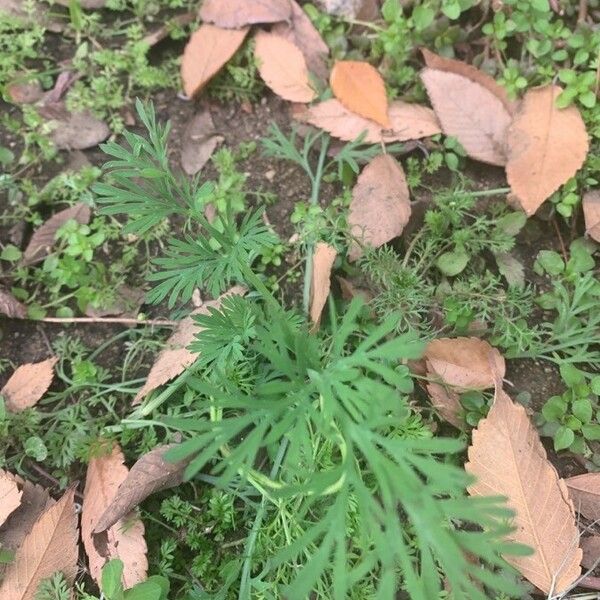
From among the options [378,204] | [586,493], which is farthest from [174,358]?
[586,493]

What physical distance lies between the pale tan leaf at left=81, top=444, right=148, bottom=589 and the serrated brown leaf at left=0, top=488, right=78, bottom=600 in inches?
1.5

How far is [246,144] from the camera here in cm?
212

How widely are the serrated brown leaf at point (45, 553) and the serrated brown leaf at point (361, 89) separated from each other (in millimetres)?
1304

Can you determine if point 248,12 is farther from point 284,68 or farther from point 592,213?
point 592,213

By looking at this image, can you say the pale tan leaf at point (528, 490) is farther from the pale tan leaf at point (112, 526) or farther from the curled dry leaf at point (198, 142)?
the curled dry leaf at point (198, 142)

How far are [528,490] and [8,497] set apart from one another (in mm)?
1213

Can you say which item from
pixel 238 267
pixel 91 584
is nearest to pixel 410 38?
pixel 238 267

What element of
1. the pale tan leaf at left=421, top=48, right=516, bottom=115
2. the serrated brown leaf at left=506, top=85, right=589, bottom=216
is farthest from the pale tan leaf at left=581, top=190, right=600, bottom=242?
the pale tan leaf at left=421, top=48, right=516, bottom=115

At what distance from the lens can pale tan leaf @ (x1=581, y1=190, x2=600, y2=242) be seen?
191cm

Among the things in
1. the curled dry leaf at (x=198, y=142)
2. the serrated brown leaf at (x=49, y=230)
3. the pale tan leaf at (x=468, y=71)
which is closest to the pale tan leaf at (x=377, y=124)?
the pale tan leaf at (x=468, y=71)

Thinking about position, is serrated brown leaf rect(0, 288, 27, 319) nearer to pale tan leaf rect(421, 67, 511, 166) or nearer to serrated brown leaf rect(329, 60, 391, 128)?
serrated brown leaf rect(329, 60, 391, 128)

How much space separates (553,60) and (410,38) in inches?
16.4

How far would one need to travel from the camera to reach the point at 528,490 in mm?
1583

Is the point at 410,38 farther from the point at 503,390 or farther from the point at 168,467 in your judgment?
the point at 168,467
